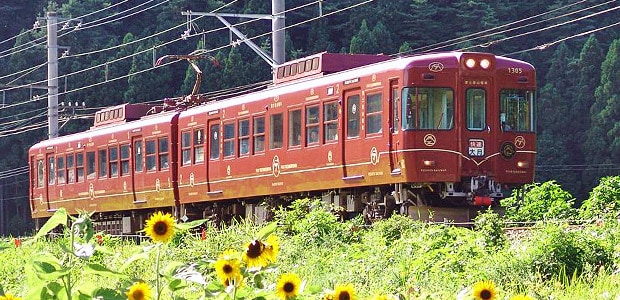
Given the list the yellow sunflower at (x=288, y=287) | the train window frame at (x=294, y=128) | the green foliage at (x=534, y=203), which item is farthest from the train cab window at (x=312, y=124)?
the yellow sunflower at (x=288, y=287)

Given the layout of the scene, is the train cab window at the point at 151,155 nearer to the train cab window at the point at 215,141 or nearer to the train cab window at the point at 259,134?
the train cab window at the point at 215,141

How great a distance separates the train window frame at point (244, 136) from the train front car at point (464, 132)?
13.0 feet

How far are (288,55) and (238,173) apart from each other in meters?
25.5

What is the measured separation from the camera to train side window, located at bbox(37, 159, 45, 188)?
29941 millimetres

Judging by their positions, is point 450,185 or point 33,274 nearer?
point 33,274

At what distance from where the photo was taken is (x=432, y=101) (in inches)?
671

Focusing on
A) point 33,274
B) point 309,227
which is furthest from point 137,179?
point 33,274

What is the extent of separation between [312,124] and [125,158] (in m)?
7.63

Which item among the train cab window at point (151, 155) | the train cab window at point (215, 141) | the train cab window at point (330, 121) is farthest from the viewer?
the train cab window at point (151, 155)

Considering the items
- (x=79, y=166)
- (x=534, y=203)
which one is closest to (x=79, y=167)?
(x=79, y=166)

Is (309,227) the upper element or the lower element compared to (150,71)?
lower

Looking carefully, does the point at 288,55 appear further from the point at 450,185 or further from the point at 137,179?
the point at 450,185

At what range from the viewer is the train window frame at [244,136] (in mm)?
20516

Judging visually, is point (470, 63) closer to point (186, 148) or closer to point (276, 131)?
point (276, 131)
